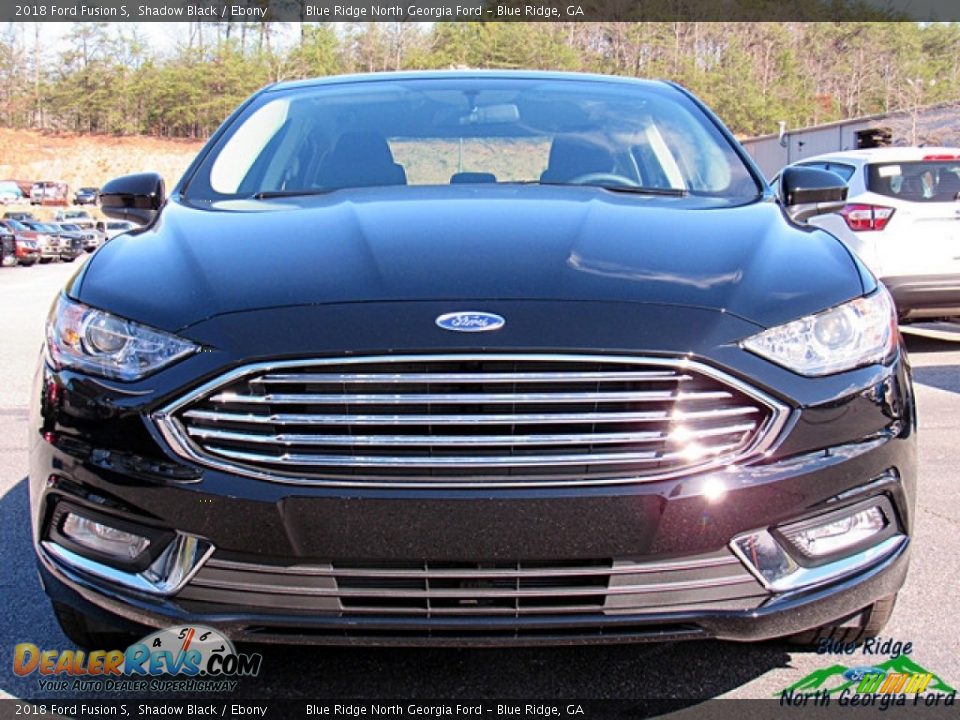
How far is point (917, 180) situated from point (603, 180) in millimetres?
6329

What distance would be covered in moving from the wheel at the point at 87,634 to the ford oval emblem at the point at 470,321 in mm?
1053

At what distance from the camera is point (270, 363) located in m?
2.12

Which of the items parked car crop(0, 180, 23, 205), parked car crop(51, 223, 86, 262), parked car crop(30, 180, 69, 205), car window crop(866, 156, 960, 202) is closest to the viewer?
car window crop(866, 156, 960, 202)

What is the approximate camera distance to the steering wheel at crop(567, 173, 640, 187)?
3418mm

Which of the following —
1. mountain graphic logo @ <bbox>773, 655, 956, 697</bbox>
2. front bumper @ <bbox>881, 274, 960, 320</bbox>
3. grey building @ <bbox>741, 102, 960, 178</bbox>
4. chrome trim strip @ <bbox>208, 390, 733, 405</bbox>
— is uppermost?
chrome trim strip @ <bbox>208, 390, 733, 405</bbox>

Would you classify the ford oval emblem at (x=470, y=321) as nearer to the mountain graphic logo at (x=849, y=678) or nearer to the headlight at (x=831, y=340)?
the headlight at (x=831, y=340)

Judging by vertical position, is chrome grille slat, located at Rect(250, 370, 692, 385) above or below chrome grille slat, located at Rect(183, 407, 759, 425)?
above

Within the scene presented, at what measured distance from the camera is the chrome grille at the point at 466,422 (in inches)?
82.3

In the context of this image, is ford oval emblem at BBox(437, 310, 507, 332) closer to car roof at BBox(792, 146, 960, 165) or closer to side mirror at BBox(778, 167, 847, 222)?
side mirror at BBox(778, 167, 847, 222)

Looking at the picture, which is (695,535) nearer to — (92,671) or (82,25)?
(92,671)

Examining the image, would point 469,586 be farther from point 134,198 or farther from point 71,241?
point 71,241

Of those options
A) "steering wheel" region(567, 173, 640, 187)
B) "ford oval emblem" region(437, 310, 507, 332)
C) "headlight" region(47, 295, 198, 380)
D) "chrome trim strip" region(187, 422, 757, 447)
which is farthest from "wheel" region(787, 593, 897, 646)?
"headlight" region(47, 295, 198, 380)

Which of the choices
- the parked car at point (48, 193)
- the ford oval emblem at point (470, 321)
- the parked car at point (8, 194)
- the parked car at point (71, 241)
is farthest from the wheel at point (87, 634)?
the parked car at point (48, 193)

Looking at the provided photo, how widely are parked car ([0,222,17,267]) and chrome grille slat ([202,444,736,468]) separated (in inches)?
1189
